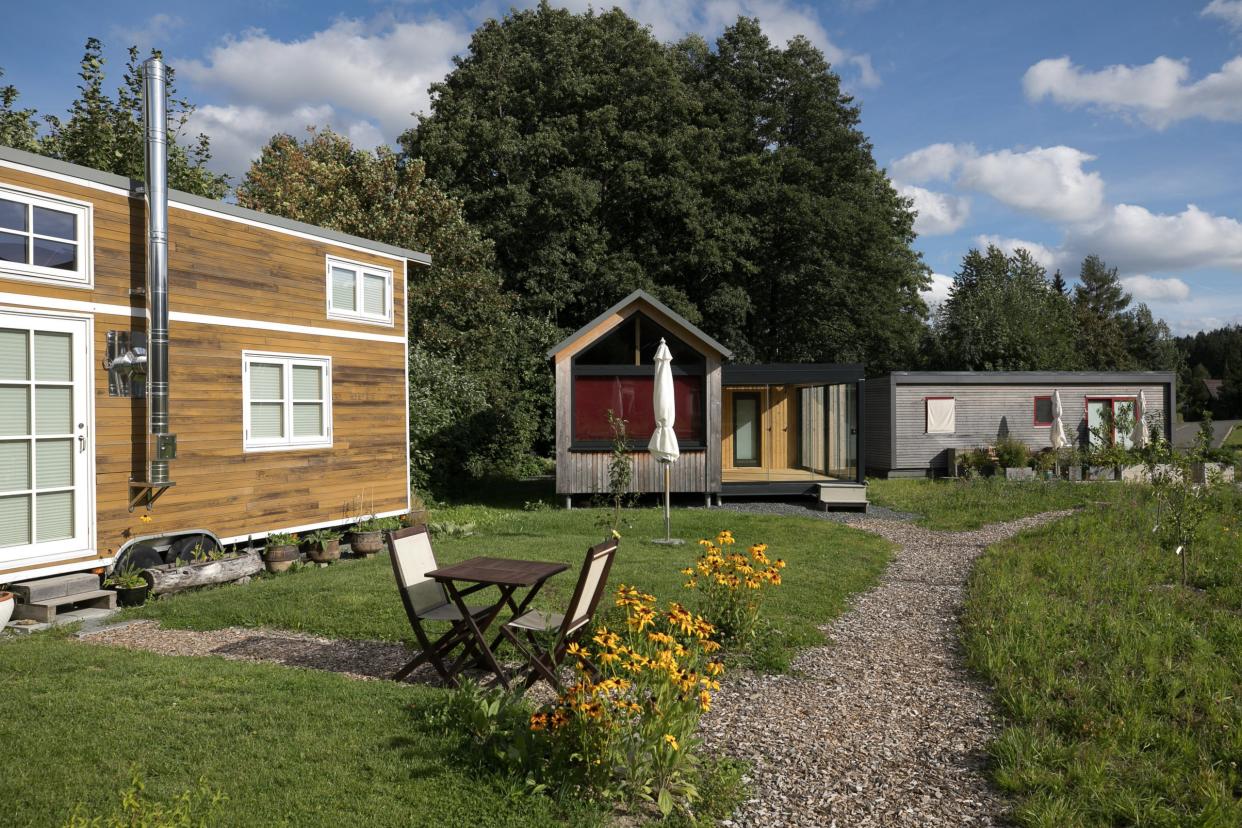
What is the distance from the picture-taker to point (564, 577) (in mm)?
8195

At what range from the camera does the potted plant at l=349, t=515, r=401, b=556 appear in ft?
35.7

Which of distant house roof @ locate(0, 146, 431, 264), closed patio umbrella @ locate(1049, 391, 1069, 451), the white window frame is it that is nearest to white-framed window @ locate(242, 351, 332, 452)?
distant house roof @ locate(0, 146, 431, 264)

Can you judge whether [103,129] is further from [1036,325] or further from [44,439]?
[1036,325]

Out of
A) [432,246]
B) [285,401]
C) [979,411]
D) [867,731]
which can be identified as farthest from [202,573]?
[979,411]

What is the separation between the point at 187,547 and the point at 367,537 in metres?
2.39

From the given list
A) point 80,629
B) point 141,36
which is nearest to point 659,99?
point 141,36

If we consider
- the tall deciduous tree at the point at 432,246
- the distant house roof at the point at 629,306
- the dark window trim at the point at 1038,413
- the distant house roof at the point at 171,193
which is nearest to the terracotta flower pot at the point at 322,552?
the distant house roof at the point at 171,193

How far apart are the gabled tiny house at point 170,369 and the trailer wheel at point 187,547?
0.14 meters

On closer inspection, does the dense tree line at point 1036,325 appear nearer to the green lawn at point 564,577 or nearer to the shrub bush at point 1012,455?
the shrub bush at point 1012,455

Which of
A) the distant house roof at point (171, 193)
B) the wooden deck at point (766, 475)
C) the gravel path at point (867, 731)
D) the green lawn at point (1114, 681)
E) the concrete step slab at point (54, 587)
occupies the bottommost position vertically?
the gravel path at point (867, 731)

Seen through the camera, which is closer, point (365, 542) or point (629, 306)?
point (365, 542)

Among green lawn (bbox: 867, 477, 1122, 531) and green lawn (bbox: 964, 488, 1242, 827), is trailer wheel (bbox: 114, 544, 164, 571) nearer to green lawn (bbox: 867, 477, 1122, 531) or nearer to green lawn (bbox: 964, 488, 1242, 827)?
green lawn (bbox: 964, 488, 1242, 827)

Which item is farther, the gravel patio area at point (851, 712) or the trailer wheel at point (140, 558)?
the trailer wheel at point (140, 558)

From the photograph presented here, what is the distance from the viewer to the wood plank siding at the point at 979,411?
2162cm
